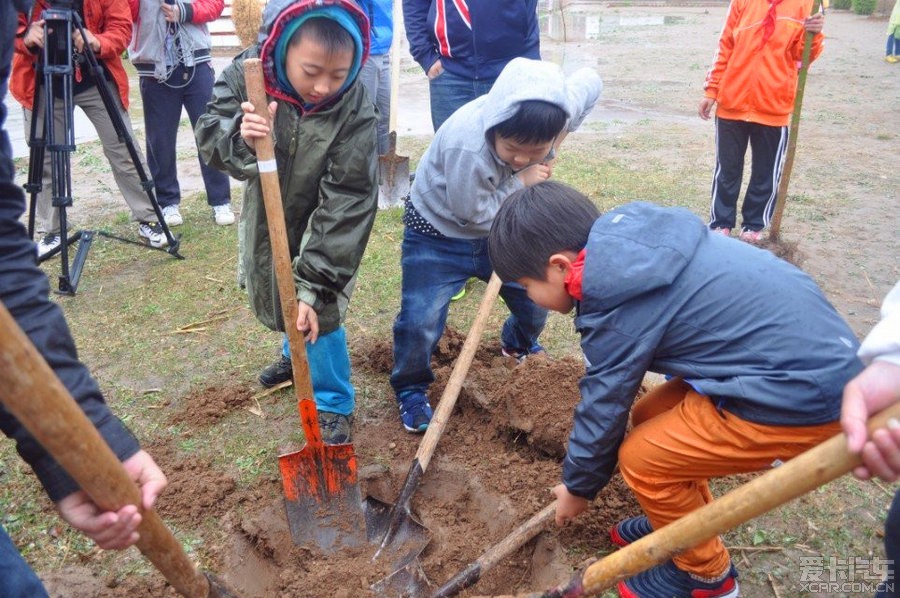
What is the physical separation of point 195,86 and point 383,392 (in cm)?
334

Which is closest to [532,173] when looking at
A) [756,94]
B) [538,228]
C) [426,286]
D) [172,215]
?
[426,286]

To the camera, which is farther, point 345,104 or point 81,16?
point 81,16

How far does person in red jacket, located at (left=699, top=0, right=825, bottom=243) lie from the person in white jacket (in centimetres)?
410

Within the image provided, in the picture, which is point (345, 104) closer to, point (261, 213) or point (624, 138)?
point (261, 213)

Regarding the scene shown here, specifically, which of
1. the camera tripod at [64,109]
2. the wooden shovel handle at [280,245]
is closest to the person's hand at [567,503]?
the wooden shovel handle at [280,245]

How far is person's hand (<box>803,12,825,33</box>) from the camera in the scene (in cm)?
479

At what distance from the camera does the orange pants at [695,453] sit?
1973 millimetres

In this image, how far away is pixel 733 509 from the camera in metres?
1.53

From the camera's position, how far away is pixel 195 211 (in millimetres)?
6375

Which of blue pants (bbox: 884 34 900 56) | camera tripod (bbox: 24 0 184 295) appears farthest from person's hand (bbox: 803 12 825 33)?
blue pants (bbox: 884 34 900 56)

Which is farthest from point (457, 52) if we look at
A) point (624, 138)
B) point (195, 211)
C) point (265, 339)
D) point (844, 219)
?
point (624, 138)

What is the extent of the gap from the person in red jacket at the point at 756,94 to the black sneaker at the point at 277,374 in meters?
3.63

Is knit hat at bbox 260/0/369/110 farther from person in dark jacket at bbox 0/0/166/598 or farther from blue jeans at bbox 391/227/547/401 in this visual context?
person in dark jacket at bbox 0/0/166/598

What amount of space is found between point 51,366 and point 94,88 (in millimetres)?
4443
